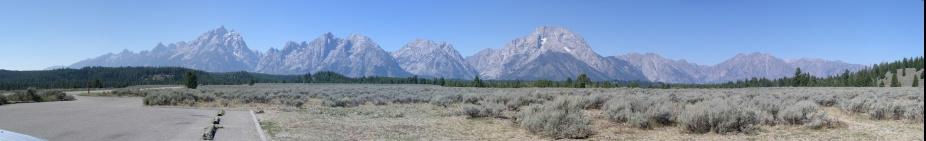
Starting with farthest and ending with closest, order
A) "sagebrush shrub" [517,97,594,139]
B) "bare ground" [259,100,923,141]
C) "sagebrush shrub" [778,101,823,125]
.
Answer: "sagebrush shrub" [778,101,823,125], "sagebrush shrub" [517,97,594,139], "bare ground" [259,100,923,141]

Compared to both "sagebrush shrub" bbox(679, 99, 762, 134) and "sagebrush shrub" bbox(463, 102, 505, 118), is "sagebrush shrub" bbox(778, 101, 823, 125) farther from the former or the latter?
"sagebrush shrub" bbox(463, 102, 505, 118)

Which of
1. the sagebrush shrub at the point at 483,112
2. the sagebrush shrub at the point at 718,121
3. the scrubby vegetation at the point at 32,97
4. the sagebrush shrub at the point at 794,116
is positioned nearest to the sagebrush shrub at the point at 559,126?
the sagebrush shrub at the point at 718,121

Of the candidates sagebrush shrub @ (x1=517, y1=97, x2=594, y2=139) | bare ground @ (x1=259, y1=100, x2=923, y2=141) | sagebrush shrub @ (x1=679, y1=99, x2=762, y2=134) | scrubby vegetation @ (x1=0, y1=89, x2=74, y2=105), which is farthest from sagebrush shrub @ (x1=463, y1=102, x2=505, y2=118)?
scrubby vegetation @ (x1=0, y1=89, x2=74, y2=105)

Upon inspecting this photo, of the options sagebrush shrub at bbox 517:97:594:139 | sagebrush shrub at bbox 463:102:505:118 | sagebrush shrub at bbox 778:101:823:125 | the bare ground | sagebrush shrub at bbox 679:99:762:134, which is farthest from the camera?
sagebrush shrub at bbox 463:102:505:118

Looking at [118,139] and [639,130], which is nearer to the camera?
[118,139]

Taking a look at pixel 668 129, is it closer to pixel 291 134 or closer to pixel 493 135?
pixel 493 135

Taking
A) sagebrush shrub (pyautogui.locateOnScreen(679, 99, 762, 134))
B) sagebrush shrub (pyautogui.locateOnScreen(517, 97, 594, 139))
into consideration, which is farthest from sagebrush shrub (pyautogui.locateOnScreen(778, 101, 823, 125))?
sagebrush shrub (pyautogui.locateOnScreen(517, 97, 594, 139))

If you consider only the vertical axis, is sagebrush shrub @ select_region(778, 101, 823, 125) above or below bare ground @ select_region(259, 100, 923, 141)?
above

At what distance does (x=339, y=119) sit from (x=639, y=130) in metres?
9.92

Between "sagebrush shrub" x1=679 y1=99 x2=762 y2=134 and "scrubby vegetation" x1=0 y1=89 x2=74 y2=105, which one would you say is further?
"scrubby vegetation" x1=0 y1=89 x2=74 y2=105

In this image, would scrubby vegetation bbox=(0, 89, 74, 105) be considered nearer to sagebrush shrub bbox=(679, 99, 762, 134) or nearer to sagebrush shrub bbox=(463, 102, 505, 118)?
sagebrush shrub bbox=(463, 102, 505, 118)

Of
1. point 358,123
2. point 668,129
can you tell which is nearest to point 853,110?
point 668,129

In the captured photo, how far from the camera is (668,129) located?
15.2 m

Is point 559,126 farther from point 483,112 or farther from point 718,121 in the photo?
point 483,112
